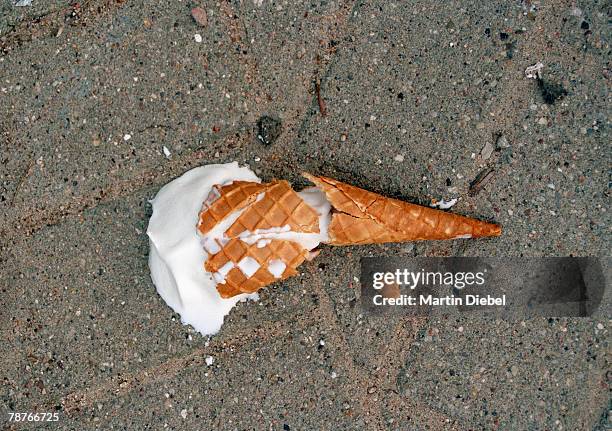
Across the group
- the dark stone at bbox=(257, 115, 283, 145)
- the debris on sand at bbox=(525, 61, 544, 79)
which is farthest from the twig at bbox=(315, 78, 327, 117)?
the debris on sand at bbox=(525, 61, 544, 79)

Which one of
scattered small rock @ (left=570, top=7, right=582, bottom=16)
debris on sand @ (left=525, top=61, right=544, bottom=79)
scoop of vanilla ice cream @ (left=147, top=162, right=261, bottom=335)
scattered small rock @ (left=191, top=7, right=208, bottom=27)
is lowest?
Answer: scoop of vanilla ice cream @ (left=147, top=162, right=261, bottom=335)

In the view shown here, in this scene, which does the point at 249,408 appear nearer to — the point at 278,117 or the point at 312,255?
the point at 312,255

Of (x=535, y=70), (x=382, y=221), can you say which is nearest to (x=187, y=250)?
(x=382, y=221)

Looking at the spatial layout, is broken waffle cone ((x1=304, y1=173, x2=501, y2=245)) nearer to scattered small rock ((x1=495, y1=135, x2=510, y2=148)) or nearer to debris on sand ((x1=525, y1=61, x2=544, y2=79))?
scattered small rock ((x1=495, y1=135, x2=510, y2=148))

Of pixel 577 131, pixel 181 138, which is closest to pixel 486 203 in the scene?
pixel 577 131

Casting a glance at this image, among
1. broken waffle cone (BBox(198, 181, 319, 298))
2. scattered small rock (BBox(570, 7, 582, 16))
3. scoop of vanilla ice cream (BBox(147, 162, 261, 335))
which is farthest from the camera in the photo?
scattered small rock (BBox(570, 7, 582, 16))

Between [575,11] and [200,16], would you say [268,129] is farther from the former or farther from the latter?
[575,11]
